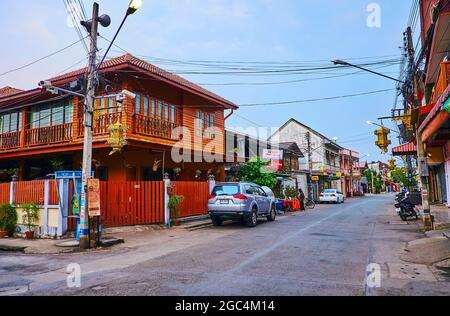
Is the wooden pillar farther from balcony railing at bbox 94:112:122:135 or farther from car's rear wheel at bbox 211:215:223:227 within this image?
car's rear wheel at bbox 211:215:223:227

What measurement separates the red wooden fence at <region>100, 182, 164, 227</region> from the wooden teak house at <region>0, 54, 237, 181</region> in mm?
1872

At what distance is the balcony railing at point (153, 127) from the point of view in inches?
617

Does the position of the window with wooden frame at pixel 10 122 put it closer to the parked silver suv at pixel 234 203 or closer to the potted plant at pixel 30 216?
the potted plant at pixel 30 216

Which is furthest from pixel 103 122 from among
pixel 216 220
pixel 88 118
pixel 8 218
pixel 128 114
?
pixel 216 220

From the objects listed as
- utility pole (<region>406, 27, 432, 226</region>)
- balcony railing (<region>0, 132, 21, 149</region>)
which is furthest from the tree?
balcony railing (<region>0, 132, 21, 149</region>)

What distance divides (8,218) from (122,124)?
565cm

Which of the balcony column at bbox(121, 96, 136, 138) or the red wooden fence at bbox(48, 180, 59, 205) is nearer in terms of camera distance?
the red wooden fence at bbox(48, 180, 59, 205)

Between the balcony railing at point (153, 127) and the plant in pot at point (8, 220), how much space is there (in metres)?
5.80

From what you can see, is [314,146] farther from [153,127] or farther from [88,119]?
[88,119]

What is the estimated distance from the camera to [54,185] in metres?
12.2

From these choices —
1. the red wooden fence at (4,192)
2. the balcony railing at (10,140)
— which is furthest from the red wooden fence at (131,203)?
the balcony railing at (10,140)

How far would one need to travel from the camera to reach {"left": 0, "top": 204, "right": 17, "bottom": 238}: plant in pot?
12898 millimetres
